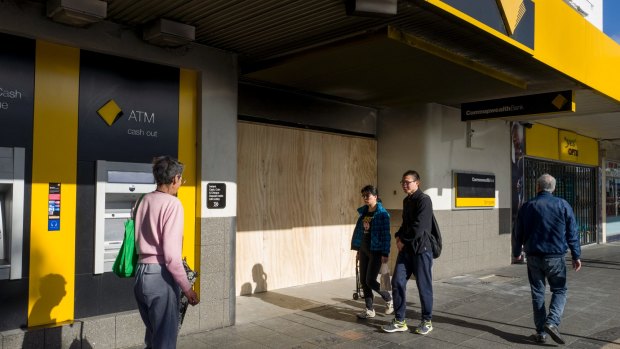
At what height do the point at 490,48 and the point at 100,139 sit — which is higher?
the point at 490,48

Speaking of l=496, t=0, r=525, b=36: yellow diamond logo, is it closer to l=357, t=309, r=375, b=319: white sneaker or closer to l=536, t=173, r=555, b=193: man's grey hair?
l=536, t=173, r=555, b=193: man's grey hair

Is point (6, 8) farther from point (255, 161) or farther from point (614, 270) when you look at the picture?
point (614, 270)

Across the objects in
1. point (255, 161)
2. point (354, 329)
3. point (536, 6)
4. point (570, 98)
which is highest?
point (536, 6)

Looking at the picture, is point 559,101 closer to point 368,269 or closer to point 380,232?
point 380,232

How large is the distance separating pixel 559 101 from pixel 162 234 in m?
6.32

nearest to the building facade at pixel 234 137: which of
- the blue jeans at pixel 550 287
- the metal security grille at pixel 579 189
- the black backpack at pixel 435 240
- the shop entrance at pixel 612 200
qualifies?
the black backpack at pixel 435 240

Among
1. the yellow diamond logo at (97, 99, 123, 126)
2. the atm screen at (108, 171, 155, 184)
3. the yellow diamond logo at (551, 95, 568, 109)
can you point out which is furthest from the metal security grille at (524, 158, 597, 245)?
the yellow diamond logo at (97, 99, 123, 126)

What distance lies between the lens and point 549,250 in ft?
16.5

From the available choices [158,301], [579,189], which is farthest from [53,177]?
[579,189]

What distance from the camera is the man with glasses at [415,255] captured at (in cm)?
525

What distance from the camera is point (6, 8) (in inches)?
161

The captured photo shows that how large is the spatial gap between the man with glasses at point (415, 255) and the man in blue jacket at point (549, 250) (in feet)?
3.34

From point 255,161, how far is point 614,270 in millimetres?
7564

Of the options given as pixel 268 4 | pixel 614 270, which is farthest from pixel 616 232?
pixel 268 4
